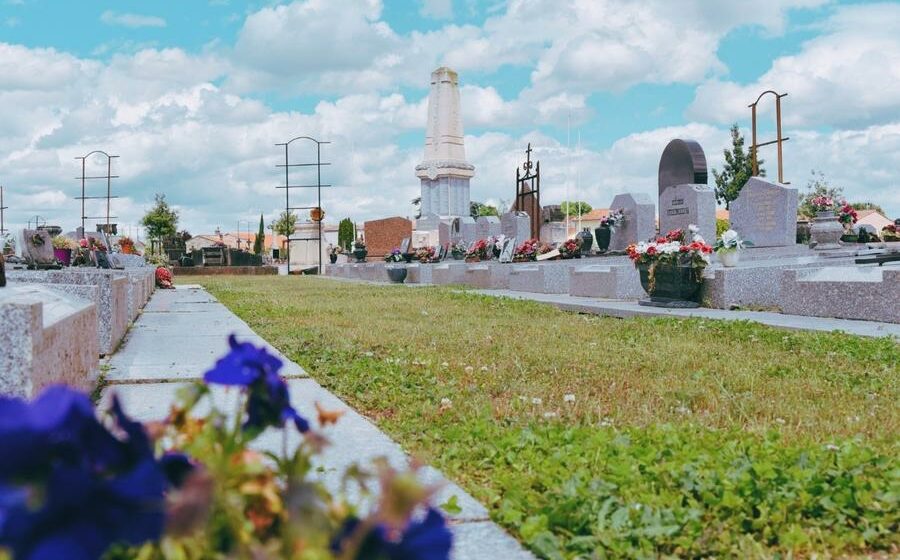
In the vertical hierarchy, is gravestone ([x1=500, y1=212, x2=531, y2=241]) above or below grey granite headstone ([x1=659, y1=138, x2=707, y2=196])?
below

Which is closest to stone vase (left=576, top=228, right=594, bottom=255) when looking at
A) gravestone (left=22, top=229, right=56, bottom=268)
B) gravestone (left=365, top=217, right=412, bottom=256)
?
gravestone (left=22, top=229, right=56, bottom=268)

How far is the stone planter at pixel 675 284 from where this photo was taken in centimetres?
1223

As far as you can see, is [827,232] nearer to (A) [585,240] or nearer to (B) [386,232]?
(A) [585,240]

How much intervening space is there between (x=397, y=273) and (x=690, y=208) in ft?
39.2

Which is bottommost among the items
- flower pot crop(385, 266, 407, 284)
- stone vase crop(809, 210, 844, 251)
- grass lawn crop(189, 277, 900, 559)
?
grass lawn crop(189, 277, 900, 559)

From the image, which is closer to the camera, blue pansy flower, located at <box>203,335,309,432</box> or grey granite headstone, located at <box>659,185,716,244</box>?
blue pansy flower, located at <box>203,335,309,432</box>

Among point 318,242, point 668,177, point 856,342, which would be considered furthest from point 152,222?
point 856,342

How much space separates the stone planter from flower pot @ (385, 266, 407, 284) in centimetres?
1654

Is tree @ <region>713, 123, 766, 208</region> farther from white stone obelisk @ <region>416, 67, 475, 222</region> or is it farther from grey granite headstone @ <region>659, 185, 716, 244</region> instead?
grey granite headstone @ <region>659, 185, 716, 244</region>

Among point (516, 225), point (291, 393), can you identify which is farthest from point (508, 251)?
point (291, 393)

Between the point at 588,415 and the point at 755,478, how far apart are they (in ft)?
4.46

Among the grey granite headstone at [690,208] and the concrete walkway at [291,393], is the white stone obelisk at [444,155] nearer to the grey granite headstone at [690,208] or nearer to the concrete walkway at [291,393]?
the grey granite headstone at [690,208]

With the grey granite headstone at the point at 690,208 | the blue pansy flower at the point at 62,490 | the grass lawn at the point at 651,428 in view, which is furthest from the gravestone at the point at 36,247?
the blue pansy flower at the point at 62,490

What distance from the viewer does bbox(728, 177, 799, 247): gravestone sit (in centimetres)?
1855
